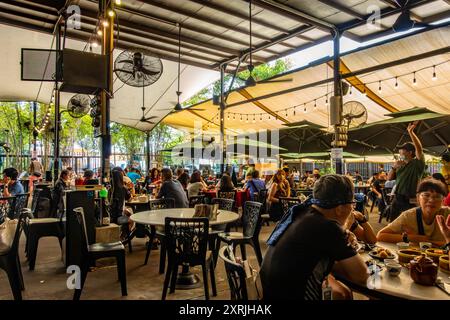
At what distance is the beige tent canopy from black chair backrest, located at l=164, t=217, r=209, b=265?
686cm

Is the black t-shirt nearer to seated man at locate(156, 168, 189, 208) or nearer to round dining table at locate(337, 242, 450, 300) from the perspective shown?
round dining table at locate(337, 242, 450, 300)

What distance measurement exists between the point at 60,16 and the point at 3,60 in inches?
138

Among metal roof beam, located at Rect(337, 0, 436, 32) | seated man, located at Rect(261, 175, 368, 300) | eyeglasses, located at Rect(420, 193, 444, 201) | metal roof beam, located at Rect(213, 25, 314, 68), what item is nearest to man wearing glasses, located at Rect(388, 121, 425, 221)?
eyeglasses, located at Rect(420, 193, 444, 201)

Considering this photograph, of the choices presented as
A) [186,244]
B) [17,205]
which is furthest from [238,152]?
[186,244]

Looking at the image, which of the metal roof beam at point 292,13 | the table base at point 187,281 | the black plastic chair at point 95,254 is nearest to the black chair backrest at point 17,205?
the black plastic chair at point 95,254

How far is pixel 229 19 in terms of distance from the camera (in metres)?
8.49

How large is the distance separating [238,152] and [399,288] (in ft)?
34.5


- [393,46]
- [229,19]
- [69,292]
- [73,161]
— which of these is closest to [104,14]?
[69,292]

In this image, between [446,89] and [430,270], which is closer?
[430,270]

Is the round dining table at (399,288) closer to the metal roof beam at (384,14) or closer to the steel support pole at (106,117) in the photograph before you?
the steel support pole at (106,117)

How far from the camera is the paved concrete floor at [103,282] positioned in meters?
3.55

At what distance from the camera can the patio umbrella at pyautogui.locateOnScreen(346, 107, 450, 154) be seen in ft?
21.2

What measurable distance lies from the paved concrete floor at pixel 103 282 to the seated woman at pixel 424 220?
37.7 inches
